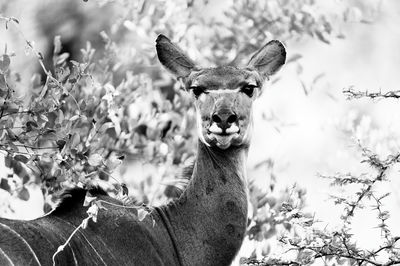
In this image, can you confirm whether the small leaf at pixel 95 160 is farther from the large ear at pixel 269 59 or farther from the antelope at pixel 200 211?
the large ear at pixel 269 59

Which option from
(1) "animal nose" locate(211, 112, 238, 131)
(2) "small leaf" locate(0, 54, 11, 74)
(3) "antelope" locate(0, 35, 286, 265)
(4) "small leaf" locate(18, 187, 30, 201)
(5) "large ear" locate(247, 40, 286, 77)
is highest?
(5) "large ear" locate(247, 40, 286, 77)

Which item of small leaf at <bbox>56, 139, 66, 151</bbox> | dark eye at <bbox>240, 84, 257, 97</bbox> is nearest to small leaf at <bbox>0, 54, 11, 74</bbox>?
small leaf at <bbox>56, 139, 66, 151</bbox>

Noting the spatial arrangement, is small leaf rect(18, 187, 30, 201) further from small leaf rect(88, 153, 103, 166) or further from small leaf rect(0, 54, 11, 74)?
small leaf rect(0, 54, 11, 74)

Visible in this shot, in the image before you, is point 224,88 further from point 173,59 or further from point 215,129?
point 173,59

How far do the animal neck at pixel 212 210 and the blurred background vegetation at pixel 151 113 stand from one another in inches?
6.8

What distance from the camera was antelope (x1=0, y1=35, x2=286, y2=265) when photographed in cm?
513

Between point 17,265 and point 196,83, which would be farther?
point 196,83

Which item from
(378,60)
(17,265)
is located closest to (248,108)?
(17,265)

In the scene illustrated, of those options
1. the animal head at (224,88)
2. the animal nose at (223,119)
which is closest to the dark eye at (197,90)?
the animal head at (224,88)

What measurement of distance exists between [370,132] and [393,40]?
8.59 meters

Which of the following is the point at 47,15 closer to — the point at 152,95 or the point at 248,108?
the point at 152,95

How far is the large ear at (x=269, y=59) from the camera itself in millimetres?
6199

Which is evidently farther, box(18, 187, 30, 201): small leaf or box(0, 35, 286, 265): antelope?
box(18, 187, 30, 201): small leaf

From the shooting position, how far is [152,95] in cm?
754
